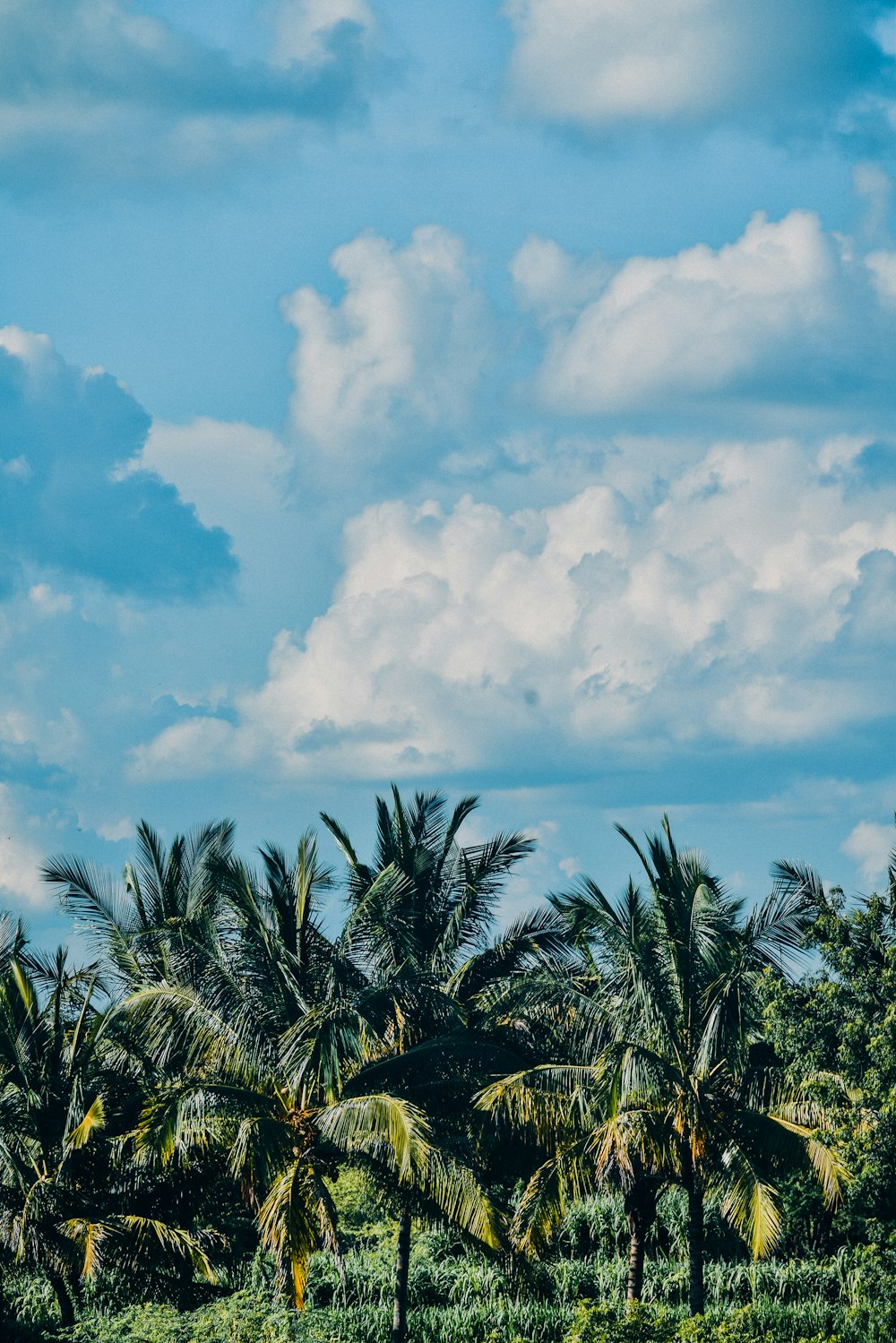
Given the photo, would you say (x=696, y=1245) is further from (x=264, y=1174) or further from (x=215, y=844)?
(x=215, y=844)

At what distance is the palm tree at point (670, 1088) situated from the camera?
20.1 metres

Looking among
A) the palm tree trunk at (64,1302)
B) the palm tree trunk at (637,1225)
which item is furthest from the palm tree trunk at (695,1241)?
the palm tree trunk at (64,1302)

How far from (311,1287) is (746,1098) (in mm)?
8354

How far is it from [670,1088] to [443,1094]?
10.3 ft

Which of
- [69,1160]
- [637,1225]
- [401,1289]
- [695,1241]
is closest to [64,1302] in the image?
[69,1160]

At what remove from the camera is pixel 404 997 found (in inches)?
826

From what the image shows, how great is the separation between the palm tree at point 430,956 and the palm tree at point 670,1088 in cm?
90

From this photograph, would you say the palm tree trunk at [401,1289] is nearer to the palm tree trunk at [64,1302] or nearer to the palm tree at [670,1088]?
the palm tree at [670,1088]

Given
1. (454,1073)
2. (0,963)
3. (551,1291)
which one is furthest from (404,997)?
(0,963)

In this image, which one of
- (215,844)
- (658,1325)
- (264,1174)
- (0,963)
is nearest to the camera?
(658,1325)

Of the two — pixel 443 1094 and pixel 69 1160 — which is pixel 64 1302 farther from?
pixel 443 1094

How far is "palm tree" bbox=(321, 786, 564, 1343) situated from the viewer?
20500 millimetres

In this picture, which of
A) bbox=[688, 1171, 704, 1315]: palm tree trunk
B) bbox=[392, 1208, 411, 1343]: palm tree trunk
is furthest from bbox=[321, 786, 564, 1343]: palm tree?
bbox=[688, 1171, 704, 1315]: palm tree trunk

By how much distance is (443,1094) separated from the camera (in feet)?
68.0
